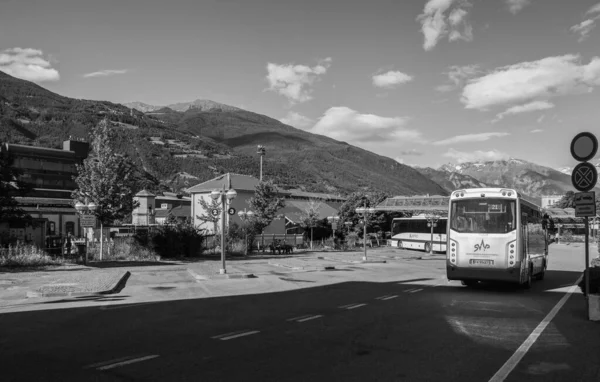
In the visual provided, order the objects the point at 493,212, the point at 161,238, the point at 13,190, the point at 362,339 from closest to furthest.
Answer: the point at 362,339 → the point at 493,212 → the point at 13,190 → the point at 161,238

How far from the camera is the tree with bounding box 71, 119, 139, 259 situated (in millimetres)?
31000

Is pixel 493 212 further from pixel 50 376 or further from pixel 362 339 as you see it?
pixel 50 376

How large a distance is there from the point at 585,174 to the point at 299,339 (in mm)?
7603

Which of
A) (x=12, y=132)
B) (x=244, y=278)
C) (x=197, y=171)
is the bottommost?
(x=244, y=278)

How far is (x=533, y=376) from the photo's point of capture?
6438 millimetres

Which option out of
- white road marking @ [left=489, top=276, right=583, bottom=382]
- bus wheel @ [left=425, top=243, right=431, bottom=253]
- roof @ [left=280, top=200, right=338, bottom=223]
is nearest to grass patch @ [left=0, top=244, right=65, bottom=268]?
white road marking @ [left=489, top=276, right=583, bottom=382]

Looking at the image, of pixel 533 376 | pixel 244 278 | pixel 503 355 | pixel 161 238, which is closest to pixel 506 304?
pixel 503 355

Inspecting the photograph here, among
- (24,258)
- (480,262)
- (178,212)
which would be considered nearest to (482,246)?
(480,262)

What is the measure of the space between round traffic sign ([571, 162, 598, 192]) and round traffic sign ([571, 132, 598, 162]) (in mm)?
299

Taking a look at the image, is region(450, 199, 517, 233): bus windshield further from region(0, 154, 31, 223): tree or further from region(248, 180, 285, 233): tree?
region(248, 180, 285, 233): tree

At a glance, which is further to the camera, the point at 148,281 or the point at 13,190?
the point at 13,190

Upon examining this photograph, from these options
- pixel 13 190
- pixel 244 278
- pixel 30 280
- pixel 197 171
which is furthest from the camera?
pixel 197 171

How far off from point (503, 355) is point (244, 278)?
1423 centimetres

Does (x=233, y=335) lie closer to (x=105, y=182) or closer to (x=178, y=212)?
(x=105, y=182)
